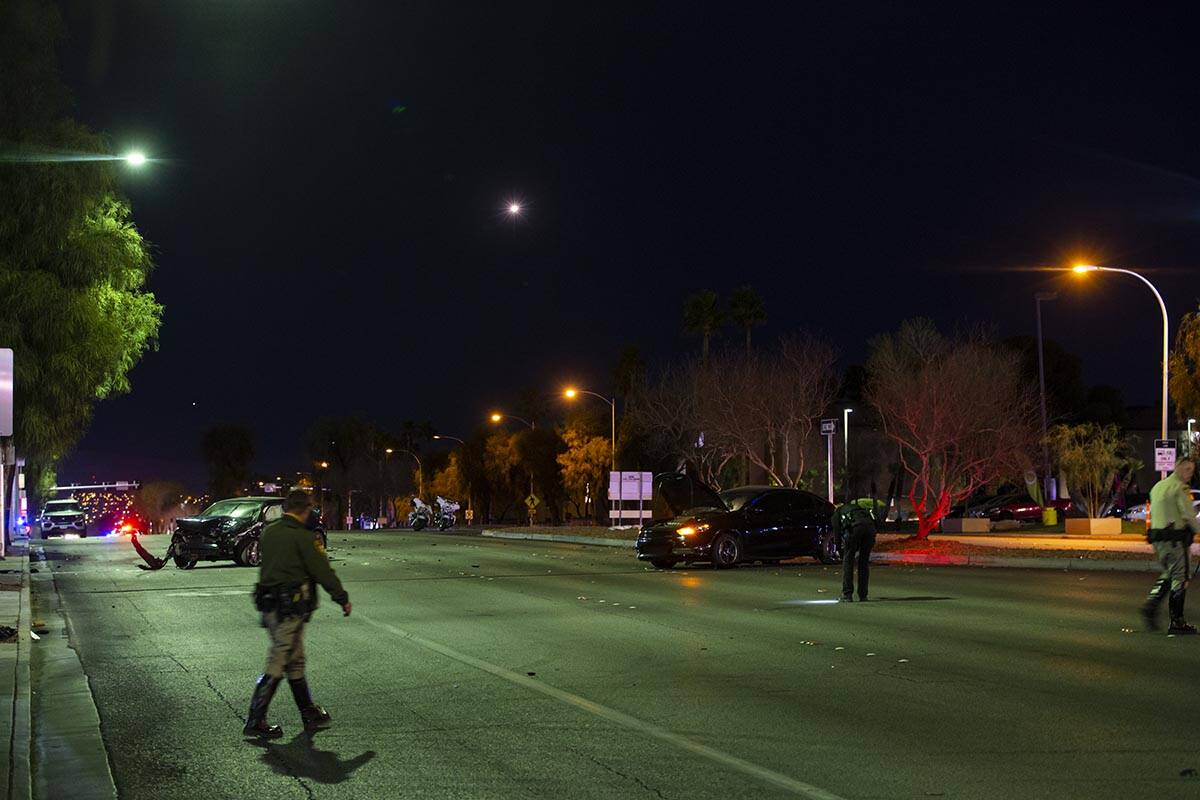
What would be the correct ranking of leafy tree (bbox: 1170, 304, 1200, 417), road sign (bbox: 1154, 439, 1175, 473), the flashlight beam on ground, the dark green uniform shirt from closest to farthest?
the dark green uniform shirt, the flashlight beam on ground, road sign (bbox: 1154, 439, 1175, 473), leafy tree (bbox: 1170, 304, 1200, 417)

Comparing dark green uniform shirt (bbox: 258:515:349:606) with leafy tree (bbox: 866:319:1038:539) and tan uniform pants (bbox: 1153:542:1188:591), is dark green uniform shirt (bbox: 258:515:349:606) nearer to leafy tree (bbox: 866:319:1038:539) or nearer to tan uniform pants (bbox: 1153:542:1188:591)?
tan uniform pants (bbox: 1153:542:1188:591)

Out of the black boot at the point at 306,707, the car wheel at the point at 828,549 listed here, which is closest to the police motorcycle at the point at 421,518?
the car wheel at the point at 828,549

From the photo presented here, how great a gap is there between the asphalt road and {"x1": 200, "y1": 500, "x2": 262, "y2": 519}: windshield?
9249mm

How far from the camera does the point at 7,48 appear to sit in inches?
856

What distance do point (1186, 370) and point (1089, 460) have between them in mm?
11350

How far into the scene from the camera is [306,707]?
350 inches

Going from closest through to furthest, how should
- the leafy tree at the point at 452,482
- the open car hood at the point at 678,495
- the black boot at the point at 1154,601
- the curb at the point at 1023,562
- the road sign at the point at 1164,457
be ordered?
the black boot at the point at 1154,601 < the curb at the point at 1023,562 < the road sign at the point at 1164,457 < the open car hood at the point at 678,495 < the leafy tree at the point at 452,482

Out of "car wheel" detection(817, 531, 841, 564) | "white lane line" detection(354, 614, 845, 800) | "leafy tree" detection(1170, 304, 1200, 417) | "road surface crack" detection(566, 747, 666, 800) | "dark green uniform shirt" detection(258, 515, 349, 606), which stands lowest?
"road surface crack" detection(566, 747, 666, 800)

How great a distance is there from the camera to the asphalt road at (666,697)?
24.5 ft

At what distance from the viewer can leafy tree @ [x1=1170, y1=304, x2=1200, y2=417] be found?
1364 inches

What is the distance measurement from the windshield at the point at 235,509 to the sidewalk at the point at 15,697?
8.87 meters

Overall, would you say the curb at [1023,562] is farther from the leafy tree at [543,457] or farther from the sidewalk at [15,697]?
the leafy tree at [543,457]

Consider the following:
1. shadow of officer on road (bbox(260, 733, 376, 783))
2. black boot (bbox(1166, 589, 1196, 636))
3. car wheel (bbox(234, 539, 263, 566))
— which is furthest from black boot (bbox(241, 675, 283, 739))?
car wheel (bbox(234, 539, 263, 566))

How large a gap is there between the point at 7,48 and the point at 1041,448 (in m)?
43.0
